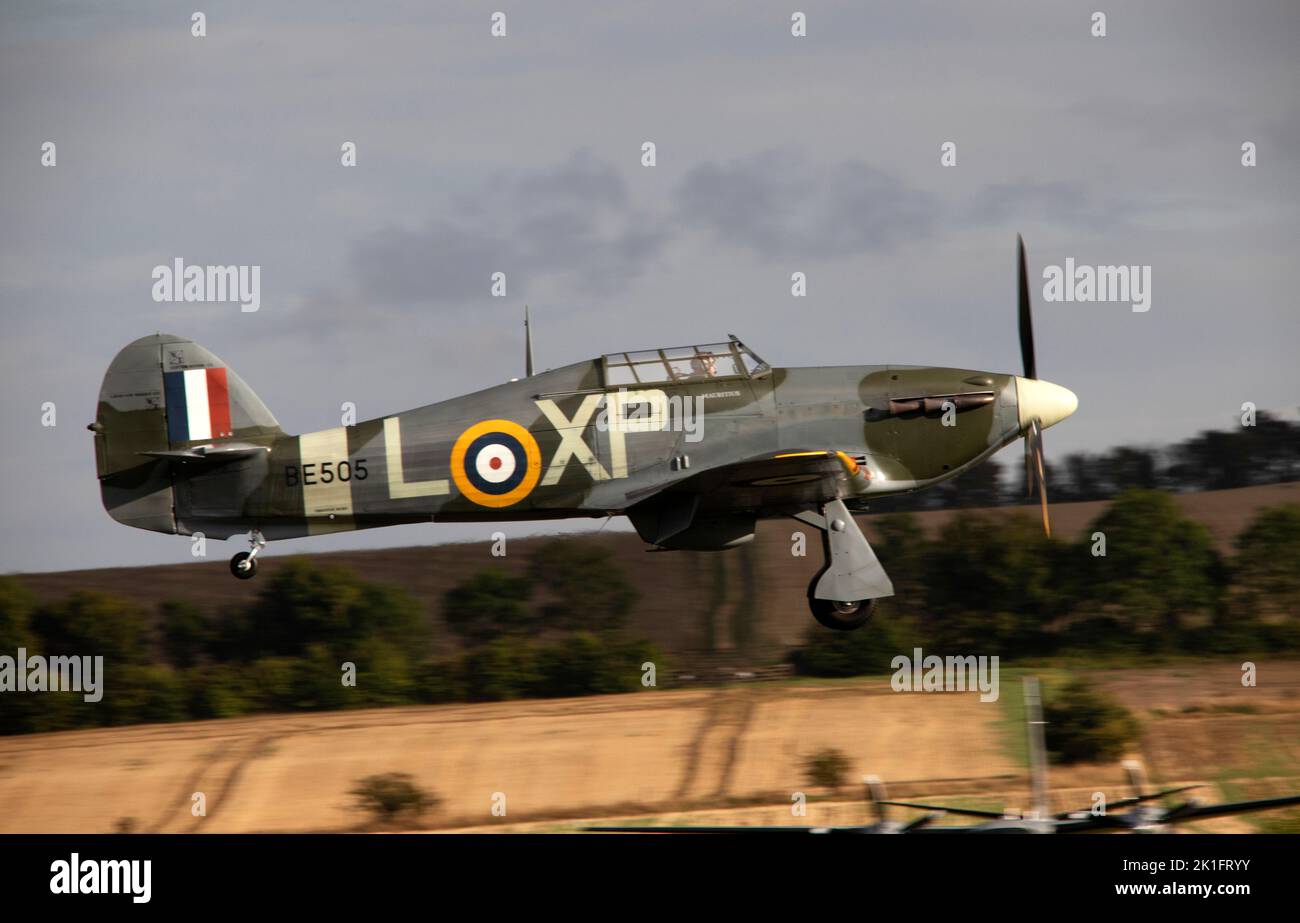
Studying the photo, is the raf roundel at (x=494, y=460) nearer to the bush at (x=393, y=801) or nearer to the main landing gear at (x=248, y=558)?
the main landing gear at (x=248, y=558)

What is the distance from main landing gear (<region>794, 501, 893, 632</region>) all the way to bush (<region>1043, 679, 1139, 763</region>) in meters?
2.88

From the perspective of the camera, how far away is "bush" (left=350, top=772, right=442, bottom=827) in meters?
15.6

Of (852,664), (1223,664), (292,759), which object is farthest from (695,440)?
(1223,664)

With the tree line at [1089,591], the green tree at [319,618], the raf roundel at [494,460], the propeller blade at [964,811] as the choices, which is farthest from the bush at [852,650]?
the raf roundel at [494,460]

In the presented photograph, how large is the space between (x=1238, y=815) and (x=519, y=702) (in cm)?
972

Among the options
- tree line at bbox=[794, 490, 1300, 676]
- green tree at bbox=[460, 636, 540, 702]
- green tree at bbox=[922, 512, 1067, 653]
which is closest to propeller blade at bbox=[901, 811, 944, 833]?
tree line at bbox=[794, 490, 1300, 676]

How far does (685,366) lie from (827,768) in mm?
4617

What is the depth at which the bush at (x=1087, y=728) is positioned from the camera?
16016 millimetres

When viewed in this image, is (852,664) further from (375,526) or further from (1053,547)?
(375,526)

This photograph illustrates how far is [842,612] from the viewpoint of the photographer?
1530 cm

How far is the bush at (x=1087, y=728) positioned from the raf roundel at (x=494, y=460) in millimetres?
6535

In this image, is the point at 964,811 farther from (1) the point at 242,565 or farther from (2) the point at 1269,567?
(2) the point at 1269,567
